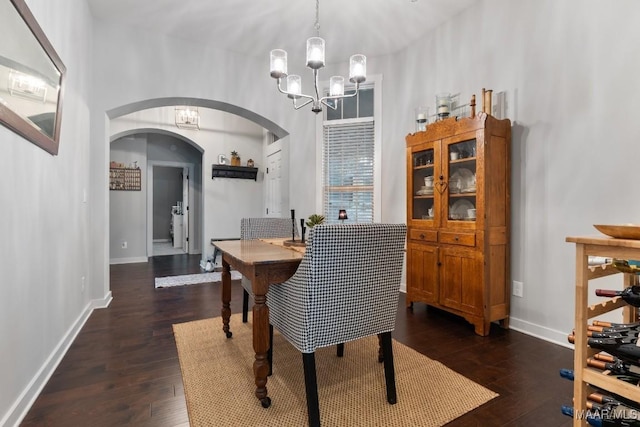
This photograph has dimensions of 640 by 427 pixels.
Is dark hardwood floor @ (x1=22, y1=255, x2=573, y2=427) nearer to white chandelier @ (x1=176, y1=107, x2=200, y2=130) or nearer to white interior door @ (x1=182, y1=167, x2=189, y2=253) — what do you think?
white chandelier @ (x1=176, y1=107, x2=200, y2=130)

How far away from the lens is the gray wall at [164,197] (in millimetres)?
9922

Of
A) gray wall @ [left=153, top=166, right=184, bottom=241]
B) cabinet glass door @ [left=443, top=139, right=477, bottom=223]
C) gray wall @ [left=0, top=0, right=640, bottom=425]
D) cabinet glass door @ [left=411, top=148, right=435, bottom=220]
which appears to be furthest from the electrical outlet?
gray wall @ [left=153, top=166, right=184, bottom=241]

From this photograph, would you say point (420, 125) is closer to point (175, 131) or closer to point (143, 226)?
point (175, 131)

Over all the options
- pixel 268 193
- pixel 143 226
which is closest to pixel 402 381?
pixel 268 193

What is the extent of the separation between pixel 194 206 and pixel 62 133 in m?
5.22

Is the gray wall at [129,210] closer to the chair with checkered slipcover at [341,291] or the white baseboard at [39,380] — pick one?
the white baseboard at [39,380]

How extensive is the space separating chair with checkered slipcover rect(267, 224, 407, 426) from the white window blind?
2.69 m

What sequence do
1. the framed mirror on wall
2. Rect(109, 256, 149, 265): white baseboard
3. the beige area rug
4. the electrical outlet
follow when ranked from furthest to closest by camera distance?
Rect(109, 256, 149, 265): white baseboard < the electrical outlet < the beige area rug < the framed mirror on wall

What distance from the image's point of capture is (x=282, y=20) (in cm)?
336

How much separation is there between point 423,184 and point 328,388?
2.23 meters

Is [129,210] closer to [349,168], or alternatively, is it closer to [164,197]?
[164,197]

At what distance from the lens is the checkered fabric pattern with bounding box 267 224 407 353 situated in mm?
1463

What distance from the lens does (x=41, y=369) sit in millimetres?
1866

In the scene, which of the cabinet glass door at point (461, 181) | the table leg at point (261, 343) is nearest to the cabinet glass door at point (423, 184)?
the cabinet glass door at point (461, 181)
